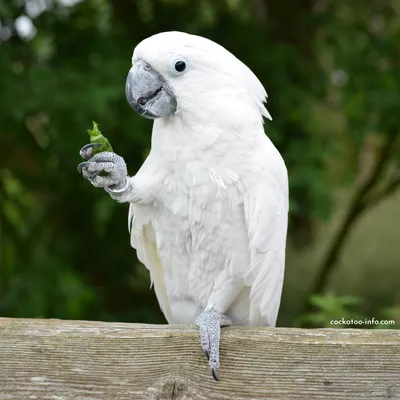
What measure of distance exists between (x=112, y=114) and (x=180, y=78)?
4.48 ft

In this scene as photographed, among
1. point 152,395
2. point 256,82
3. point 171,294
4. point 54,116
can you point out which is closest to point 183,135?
point 256,82

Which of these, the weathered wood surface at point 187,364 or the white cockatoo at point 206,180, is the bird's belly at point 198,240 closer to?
the white cockatoo at point 206,180

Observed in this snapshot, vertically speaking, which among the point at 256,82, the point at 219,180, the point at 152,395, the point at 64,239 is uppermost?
the point at 256,82

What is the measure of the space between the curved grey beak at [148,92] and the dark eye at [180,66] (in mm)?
44

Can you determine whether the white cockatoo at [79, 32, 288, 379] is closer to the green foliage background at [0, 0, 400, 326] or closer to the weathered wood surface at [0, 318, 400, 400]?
the weathered wood surface at [0, 318, 400, 400]

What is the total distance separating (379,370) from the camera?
117 centimetres

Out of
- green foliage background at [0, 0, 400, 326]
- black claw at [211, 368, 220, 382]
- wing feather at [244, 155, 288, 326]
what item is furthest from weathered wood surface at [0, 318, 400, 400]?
green foliage background at [0, 0, 400, 326]

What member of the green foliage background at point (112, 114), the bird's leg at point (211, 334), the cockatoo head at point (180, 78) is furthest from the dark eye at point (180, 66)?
the green foliage background at point (112, 114)

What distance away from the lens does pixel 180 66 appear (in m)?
1.33

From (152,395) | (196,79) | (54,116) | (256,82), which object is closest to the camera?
(152,395)

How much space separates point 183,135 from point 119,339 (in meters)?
0.47

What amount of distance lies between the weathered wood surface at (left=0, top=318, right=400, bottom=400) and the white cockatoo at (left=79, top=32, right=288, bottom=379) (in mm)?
71

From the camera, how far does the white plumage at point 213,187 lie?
53.4 inches

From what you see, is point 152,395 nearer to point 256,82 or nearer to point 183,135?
Answer: point 183,135
